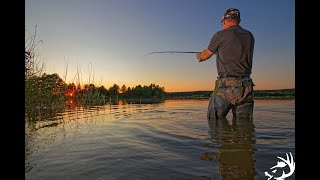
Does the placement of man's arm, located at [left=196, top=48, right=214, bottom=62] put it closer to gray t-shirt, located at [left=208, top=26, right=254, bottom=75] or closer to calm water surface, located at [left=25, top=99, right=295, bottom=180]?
gray t-shirt, located at [left=208, top=26, right=254, bottom=75]

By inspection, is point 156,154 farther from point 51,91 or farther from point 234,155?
point 51,91

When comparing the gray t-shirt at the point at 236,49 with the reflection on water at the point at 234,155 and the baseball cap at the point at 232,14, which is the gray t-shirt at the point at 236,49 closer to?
the baseball cap at the point at 232,14

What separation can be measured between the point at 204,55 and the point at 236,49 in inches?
29.9

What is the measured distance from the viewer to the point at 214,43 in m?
5.53

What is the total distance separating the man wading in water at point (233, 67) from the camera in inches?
209

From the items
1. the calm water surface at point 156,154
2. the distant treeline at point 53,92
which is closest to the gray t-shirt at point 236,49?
the calm water surface at point 156,154

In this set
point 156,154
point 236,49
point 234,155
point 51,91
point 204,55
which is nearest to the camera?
point 234,155

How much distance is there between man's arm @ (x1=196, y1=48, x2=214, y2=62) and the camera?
5672 millimetres

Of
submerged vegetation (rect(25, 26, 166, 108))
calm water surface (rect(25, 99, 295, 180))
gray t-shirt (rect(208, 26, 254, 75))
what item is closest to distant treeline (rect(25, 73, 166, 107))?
submerged vegetation (rect(25, 26, 166, 108))

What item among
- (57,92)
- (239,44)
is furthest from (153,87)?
(239,44)

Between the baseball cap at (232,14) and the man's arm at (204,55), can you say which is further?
the man's arm at (204,55)

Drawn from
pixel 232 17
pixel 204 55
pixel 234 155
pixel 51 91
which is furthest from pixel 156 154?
pixel 51 91
